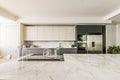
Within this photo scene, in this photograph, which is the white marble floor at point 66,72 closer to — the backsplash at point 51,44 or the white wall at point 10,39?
the white wall at point 10,39

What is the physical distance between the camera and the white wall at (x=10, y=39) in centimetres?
670

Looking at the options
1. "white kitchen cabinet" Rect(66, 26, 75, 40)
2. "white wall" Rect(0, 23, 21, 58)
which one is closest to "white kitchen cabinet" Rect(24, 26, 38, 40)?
"white wall" Rect(0, 23, 21, 58)

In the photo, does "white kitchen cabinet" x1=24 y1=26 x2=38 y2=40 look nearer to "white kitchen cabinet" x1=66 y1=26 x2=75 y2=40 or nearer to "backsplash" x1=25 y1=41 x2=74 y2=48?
"backsplash" x1=25 y1=41 x2=74 y2=48

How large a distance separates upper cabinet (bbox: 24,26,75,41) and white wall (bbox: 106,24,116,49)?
5.26 feet

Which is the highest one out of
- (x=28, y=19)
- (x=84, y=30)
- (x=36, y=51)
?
(x=28, y=19)

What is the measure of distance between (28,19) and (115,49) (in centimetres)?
401

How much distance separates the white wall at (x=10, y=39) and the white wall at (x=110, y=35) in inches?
161

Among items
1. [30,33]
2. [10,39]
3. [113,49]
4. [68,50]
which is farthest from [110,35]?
[10,39]

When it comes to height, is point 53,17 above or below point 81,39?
above

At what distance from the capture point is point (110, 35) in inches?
278

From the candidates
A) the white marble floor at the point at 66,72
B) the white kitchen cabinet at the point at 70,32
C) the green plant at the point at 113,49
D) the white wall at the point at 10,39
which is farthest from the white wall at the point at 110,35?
the white marble floor at the point at 66,72

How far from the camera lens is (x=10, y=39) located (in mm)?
6746

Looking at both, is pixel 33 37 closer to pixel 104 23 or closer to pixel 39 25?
pixel 39 25

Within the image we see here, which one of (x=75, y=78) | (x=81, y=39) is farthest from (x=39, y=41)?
(x=75, y=78)
